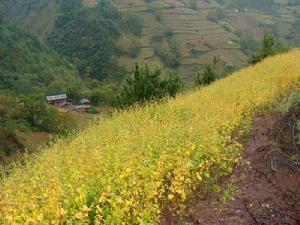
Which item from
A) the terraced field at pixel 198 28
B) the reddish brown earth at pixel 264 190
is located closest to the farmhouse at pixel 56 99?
the terraced field at pixel 198 28

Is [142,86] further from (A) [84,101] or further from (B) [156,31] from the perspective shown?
(B) [156,31]

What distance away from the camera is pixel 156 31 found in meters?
141

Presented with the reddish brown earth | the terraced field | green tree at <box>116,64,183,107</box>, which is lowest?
the terraced field

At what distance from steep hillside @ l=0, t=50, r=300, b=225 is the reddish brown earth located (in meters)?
0.25

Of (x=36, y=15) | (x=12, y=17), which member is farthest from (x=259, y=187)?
(x=12, y=17)

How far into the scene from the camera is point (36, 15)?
175m

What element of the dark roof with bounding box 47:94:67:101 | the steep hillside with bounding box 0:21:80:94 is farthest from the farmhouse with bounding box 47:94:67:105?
the steep hillside with bounding box 0:21:80:94

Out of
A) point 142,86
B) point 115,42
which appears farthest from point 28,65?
point 142,86

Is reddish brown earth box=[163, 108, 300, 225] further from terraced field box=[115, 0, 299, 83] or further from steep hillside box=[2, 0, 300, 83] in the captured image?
steep hillside box=[2, 0, 300, 83]

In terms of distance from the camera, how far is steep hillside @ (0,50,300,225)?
4730 millimetres

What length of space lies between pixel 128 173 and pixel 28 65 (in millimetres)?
113955

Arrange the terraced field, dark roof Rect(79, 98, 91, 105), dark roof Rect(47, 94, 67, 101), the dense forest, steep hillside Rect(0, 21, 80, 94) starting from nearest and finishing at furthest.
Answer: dark roof Rect(79, 98, 91, 105) → dark roof Rect(47, 94, 67, 101) → steep hillside Rect(0, 21, 80, 94) → the dense forest → the terraced field

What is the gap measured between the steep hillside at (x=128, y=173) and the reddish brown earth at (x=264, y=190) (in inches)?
10.0

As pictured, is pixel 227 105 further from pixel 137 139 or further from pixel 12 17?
pixel 12 17
